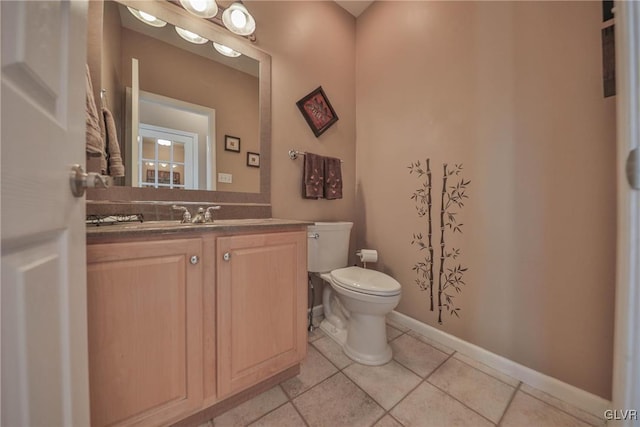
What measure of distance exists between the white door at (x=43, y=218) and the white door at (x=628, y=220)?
1099 mm

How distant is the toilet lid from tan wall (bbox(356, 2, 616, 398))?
0.40 m

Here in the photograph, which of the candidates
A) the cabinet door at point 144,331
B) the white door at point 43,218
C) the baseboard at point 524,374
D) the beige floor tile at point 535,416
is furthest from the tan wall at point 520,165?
the white door at point 43,218

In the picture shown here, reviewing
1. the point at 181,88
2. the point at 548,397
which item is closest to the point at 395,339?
the point at 548,397

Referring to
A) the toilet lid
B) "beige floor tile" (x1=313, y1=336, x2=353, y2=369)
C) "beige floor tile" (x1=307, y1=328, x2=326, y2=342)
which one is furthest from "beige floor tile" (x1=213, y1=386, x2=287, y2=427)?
the toilet lid

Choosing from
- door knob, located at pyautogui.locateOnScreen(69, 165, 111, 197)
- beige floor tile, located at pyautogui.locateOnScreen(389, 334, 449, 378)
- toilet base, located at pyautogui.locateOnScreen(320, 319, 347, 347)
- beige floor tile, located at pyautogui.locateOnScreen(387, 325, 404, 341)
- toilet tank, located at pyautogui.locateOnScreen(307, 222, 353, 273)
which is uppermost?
door knob, located at pyautogui.locateOnScreen(69, 165, 111, 197)

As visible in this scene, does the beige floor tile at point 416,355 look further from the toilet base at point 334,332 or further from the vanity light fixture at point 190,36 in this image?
the vanity light fixture at point 190,36

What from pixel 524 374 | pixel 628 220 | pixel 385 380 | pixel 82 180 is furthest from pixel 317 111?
pixel 524 374

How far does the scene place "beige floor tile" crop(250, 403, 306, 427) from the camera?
96cm

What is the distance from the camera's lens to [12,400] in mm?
302

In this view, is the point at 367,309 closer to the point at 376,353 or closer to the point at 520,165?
the point at 376,353

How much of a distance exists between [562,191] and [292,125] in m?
1.58

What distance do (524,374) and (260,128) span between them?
2051 millimetres

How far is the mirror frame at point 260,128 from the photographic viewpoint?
113cm

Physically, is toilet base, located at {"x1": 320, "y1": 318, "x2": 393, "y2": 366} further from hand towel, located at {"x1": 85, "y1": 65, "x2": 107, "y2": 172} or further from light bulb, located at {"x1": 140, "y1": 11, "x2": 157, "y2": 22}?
light bulb, located at {"x1": 140, "y1": 11, "x2": 157, "y2": 22}
